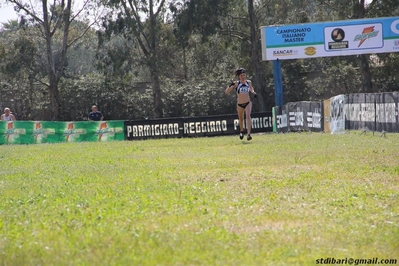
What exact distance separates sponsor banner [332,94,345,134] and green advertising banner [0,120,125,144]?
9.99 m

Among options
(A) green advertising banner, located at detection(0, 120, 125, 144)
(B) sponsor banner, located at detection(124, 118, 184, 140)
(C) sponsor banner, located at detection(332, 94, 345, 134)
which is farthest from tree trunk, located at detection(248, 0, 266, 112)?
(C) sponsor banner, located at detection(332, 94, 345, 134)

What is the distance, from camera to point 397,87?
148 ft

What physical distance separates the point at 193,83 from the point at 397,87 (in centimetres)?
1310

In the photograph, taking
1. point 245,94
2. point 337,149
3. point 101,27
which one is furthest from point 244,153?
point 101,27

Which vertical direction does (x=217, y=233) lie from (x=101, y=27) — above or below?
below

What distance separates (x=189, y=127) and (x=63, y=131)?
537 cm

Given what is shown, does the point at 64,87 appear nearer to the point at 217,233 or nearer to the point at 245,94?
the point at 245,94

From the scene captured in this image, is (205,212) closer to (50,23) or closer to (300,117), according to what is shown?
(300,117)

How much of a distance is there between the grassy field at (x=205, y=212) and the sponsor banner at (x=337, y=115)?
1172 centimetres

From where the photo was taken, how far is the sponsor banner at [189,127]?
1251 inches

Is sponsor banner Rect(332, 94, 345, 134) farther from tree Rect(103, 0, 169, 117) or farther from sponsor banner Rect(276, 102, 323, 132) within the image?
tree Rect(103, 0, 169, 117)

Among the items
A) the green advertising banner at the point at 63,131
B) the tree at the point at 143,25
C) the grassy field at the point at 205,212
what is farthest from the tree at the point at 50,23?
the grassy field at the point at 205,212

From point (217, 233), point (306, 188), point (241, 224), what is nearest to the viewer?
point (217, 233)

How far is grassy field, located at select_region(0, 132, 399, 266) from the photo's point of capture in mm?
5848
